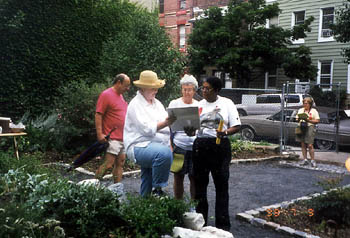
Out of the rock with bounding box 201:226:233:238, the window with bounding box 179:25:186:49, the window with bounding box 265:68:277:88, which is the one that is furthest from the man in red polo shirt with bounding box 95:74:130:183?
the window with bounding box 179:25:186:49

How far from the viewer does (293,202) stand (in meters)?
6.22

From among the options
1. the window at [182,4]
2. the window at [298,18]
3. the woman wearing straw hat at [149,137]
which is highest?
the window at [182,4]

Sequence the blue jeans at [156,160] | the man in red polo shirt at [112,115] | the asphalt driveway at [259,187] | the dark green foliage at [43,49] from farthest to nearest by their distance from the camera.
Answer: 1. the dark green foliage at [43,49]
2. the man in red polo shirt at [112,115]
3. the asphalt driveway at [259,187]
4. the blue jeans at [156,160]

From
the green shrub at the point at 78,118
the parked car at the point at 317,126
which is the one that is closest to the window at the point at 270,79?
the parked car at the point at 317,126

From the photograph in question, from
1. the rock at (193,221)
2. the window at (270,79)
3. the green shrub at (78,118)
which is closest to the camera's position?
the rock at (193,221)

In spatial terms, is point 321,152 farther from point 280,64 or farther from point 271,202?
point 280,64

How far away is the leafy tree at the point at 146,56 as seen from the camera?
12664 millimetres

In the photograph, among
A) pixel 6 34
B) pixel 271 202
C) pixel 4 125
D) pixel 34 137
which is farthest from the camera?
pixel 6 34

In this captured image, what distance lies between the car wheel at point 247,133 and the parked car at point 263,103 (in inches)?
27.5

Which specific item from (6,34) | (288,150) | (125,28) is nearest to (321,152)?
(288,150)

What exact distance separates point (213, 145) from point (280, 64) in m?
19.5

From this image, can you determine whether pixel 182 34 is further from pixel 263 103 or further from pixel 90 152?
pixel 90 152

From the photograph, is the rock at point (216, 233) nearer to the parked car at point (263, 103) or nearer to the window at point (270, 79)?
the parked car at point (263, 103)

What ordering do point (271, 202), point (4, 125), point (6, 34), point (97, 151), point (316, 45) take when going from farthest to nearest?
point (316, 45) → point (6, 34) → point (4, 125) → point (271, 202) → point (97, 151)
